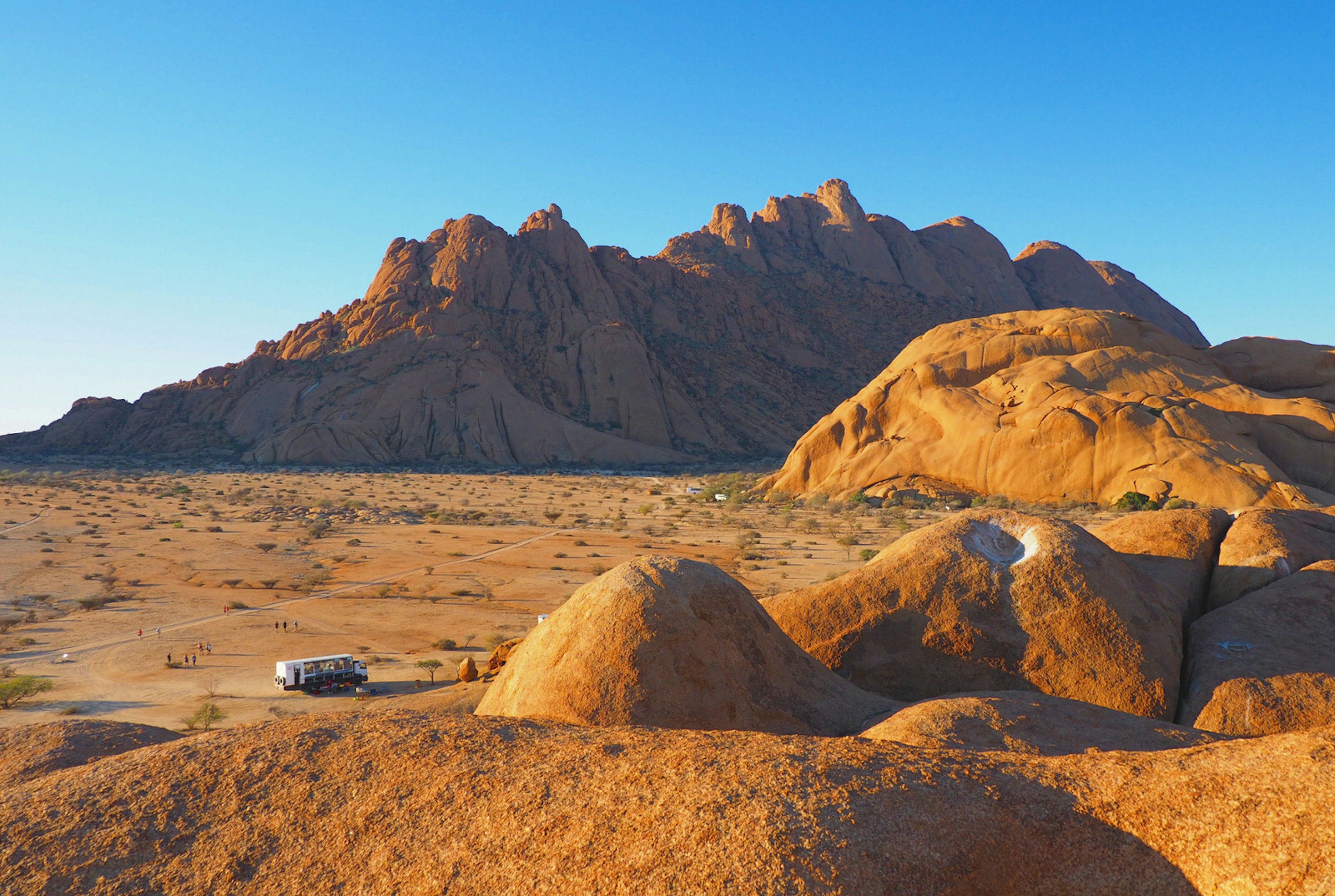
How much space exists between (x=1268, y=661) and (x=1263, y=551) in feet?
8.98

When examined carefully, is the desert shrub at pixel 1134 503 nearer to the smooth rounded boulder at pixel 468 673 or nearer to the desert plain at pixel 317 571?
the desert plain at pixel 317 571

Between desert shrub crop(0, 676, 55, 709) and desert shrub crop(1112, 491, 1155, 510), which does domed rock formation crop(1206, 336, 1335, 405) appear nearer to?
desert shrub crop(1112, 491, 1155, 510)

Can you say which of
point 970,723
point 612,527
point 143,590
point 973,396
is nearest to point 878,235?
point 973,396

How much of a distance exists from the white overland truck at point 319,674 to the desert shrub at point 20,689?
401 centimetres

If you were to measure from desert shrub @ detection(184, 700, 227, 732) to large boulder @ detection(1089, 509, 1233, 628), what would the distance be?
42.4 ft

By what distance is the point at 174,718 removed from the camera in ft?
43.0

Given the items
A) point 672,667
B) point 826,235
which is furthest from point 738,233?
point 672,667

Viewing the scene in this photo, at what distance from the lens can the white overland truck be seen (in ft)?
48.2

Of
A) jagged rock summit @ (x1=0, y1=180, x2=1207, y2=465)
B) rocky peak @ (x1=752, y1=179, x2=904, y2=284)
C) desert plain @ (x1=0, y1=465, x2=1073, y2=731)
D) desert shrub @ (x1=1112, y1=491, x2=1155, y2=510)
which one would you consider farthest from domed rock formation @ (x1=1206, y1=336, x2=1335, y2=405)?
rocky peak @ (x1=752, y1=179, x2=904, y2=284)

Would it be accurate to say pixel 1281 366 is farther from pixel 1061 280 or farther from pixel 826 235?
pixel 1061 280

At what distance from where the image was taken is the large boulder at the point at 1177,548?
9.99 m

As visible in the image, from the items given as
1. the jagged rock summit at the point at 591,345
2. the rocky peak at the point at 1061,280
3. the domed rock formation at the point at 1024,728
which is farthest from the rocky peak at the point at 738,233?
the domed rock formation at the point at 1024,728

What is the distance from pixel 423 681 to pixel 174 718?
3.92m

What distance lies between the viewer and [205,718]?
1252 cm
